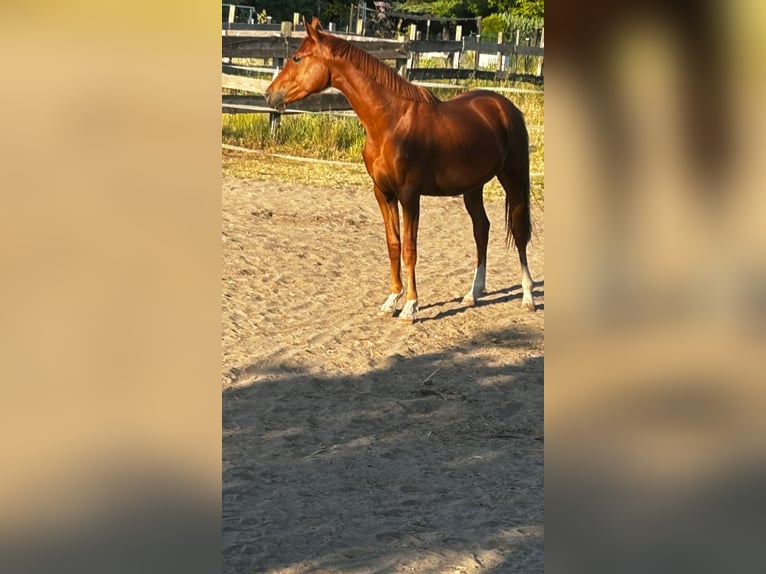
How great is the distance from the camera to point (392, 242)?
7.65 metres

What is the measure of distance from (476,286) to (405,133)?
1.32 m

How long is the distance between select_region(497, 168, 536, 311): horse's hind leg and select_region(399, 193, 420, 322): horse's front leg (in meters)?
0.86

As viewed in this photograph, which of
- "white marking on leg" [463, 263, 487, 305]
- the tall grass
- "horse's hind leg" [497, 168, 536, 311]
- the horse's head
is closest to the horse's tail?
"horse's hind leg" [497, 168, 536, 311]

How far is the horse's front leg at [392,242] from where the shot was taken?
762 centimetres

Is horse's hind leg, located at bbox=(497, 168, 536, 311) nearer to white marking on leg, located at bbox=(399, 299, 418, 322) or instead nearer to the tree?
white marking on leg, located at bbox=(399, 299, 418, 322)

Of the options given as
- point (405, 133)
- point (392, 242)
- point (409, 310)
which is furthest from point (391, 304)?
point (405, 133)

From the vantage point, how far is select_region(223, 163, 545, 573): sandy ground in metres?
4.19

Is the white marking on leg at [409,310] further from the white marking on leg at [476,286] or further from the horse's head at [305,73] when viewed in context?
the horse's head at [305,73]

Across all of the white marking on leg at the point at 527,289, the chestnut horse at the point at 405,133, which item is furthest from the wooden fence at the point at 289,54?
the white marking on leg at the point at 527,289

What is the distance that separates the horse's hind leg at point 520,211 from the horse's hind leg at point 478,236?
0.19 metres

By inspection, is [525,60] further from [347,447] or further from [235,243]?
[347,447]

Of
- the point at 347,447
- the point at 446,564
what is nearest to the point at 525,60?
the point at 347,447
